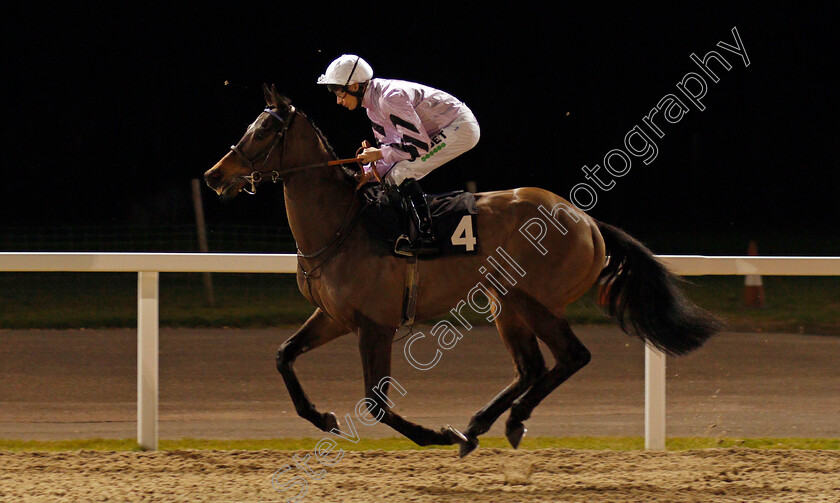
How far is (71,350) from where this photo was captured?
8078mm

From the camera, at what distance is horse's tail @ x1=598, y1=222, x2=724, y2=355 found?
4.50 meters

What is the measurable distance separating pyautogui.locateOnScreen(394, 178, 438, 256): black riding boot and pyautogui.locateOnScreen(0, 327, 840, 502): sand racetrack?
103 centimetres

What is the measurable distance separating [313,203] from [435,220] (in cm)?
57

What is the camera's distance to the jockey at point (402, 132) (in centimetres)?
423

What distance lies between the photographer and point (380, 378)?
4141 millimetres

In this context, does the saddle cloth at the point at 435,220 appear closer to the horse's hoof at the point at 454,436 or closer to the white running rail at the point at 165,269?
the white running rail at the point at 165,269

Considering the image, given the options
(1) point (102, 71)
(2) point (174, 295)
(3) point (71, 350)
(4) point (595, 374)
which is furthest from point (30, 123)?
(4) point (595, 374)

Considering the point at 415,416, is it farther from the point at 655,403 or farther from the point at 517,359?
the point at 655,403

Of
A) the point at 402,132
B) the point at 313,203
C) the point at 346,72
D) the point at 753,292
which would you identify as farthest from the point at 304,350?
the point at 753,292

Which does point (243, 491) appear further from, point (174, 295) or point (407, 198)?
point (174, 295)

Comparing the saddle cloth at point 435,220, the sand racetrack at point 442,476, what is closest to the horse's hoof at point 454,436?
the sand racetrack at point 442,476

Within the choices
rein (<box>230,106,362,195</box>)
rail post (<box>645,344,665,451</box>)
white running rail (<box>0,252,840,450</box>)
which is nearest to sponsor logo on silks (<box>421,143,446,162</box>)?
rein (<box>230,106,362,195</box>)

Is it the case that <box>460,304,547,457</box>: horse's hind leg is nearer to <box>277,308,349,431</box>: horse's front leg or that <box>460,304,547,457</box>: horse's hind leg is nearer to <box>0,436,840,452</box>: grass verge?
<box>0,436,840,452</box>: grass verge

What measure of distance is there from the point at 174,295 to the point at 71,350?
3.08 metres
